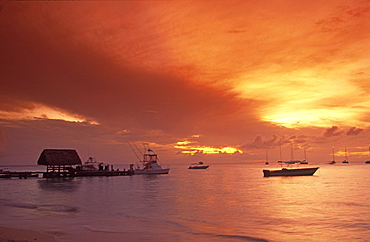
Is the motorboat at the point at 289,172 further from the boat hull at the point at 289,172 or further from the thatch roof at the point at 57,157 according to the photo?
the thatch roof at the point at 57,157

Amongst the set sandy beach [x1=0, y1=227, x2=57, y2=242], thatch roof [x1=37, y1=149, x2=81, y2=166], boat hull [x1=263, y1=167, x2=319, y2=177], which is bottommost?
boat hull [x1=263, y1=167, x2=319, y2=177]

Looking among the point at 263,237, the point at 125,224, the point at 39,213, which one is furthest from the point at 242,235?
the point at 39,213

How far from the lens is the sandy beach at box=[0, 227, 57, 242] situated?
1666 cm

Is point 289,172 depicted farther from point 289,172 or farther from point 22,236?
point 22,236

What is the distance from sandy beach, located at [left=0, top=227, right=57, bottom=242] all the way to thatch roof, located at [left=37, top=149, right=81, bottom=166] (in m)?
53.9

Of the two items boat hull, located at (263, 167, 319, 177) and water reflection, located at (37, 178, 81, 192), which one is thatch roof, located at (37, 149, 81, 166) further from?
boat hull, located at (263, 167, 319, 177)

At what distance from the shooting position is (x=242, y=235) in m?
20.5

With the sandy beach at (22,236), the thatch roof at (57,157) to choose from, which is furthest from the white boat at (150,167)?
the sandy beach at (22,236)

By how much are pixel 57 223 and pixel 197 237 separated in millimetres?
10284

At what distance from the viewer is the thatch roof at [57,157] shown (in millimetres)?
70062

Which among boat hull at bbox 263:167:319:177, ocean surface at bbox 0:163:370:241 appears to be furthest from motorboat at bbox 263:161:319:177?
ocean surface at bbox 0:163:370:241

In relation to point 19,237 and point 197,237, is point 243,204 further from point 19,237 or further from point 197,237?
point 19,237

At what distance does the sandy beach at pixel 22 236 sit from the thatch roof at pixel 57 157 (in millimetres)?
53897

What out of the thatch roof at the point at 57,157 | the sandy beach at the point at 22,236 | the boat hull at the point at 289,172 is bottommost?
the boat hull at the point at 289,172
